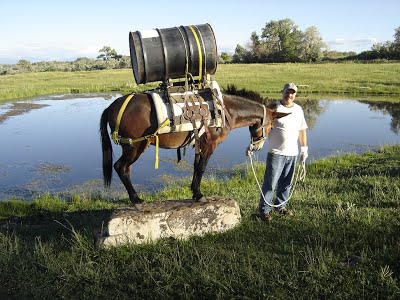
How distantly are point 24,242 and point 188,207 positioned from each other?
2.81m

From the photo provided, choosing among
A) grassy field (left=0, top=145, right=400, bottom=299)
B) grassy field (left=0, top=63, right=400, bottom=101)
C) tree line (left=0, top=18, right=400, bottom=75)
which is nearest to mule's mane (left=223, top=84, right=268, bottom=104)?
grassy field (left=0, top=145, right=400, bottom=299)

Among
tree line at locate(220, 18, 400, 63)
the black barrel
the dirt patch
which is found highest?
tree line at locate(220, 18, 400, 63)

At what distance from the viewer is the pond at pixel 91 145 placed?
41.0 feet

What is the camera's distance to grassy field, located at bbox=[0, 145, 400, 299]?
448 cm

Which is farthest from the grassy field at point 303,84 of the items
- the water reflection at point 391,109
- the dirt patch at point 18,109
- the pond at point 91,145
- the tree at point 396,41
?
the tree at point 396,41

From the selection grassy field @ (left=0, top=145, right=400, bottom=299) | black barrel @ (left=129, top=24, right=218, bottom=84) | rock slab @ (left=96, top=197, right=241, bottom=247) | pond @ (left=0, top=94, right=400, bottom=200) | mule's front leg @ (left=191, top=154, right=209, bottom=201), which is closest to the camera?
grassy field @ (left=0, top=145, right=400, bottom=299)

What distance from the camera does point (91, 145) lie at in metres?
17.4

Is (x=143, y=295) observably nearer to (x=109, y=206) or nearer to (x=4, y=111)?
(x=109, y=206)

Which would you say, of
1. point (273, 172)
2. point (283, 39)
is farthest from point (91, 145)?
point (283, 39)

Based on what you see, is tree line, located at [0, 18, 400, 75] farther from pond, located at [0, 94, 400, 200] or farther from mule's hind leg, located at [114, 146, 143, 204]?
mule's hind leg, located at [114, 146, 143, 204]

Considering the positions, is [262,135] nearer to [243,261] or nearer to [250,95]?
[250,95]

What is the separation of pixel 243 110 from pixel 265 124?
455mm

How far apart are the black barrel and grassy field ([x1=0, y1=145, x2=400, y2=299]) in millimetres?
2698

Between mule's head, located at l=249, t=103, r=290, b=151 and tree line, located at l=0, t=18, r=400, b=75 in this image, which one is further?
tree line, located at l=0, t=18, r=400, b=75
